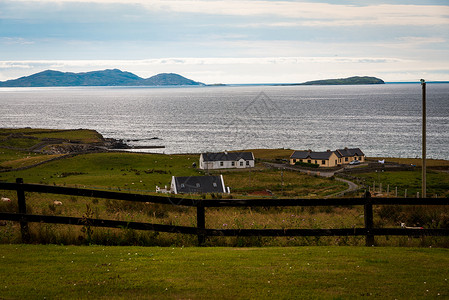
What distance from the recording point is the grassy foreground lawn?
7152 mm

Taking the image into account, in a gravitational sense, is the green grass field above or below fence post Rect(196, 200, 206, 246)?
below

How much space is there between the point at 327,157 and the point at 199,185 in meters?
40.6

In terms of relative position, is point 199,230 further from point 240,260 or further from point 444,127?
point 444,127

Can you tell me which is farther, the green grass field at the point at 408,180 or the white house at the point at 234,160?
the white house at the point at 234,160

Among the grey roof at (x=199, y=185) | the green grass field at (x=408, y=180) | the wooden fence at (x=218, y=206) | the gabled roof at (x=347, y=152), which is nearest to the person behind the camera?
the wooden fence at (x=218, y=206)

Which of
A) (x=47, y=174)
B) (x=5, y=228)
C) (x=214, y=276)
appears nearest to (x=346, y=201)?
(x=214, y=276)

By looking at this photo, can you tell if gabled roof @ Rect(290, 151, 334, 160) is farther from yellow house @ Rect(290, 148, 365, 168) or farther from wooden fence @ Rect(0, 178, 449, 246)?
wooden fence @ Rect(0, 178, 449, 246)

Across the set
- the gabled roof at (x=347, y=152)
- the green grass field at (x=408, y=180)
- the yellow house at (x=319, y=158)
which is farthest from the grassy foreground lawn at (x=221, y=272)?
the gabled roof at (x=347, y=152)

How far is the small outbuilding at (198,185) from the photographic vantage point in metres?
50.7

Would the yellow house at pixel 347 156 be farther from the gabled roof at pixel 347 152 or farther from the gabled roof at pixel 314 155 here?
the gabled roof at pixel 314 155

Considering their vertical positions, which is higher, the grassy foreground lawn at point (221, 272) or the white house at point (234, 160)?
the grassy foreground lawn at point (221, 272)

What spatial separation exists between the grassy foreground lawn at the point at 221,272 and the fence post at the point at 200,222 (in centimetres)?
37

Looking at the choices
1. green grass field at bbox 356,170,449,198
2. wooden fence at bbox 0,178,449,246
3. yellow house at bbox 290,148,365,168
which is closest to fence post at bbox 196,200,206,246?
wooden fence at bbox 0,178,449,246

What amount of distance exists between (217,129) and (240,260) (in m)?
153
